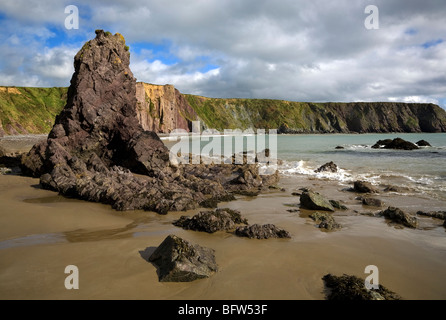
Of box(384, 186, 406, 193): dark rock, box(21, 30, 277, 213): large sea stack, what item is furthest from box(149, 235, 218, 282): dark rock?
box(384, 186, 406, 193): dark rock

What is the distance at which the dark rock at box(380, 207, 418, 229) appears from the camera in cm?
879

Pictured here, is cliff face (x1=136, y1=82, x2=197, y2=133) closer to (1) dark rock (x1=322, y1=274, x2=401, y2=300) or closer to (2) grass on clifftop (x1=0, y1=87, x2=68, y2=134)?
(2) grass on clifftop (x1=0, y1=87, x2=68, y2=134)

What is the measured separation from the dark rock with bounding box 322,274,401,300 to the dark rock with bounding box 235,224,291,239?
228 cm

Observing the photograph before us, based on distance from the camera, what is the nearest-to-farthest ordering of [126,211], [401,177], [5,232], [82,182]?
[5,232], [126,211], [82,182], [401,177]

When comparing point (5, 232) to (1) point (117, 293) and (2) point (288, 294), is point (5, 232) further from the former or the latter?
(2) point (288, 294)

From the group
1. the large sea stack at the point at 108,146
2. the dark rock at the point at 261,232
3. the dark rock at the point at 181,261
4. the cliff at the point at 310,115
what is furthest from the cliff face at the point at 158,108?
the dark rock at the point at 181,261

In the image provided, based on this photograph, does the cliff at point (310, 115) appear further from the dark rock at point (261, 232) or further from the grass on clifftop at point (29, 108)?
the dark rock at point (261, 232)

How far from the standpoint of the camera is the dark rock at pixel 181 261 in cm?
489

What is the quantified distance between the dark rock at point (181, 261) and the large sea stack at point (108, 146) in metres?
6.07

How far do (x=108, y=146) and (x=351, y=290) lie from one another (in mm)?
15838

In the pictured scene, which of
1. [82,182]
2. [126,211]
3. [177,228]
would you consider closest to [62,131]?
[82,182]

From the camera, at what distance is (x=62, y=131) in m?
15.5

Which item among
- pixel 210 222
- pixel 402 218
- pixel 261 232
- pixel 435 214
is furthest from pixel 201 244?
pixel 435 214
